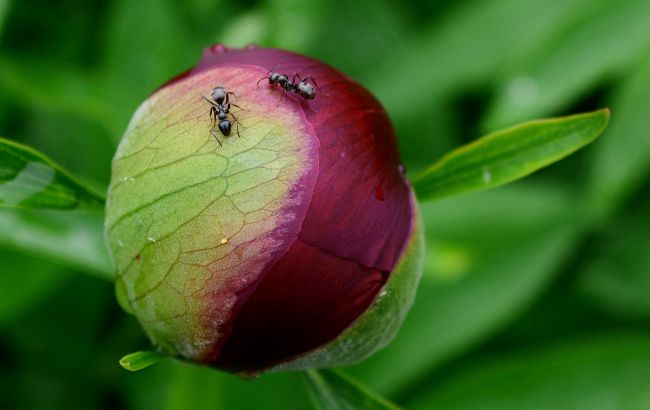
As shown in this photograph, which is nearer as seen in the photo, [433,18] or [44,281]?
[44,281]

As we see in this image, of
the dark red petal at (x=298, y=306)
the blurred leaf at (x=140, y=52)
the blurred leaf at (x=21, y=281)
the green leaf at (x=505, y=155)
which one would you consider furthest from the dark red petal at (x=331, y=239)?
the blurred leaf at (x=21, y=281)

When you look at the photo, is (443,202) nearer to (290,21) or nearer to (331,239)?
(290,21)

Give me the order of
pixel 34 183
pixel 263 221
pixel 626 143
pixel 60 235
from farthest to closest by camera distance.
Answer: pixel 626 143, pixel 60 235, pixel 34 183, pixel 263 221

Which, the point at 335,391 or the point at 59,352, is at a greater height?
the point at 335,391

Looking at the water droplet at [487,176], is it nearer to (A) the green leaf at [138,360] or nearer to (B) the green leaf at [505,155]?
(B) the green leaf at [505,155]

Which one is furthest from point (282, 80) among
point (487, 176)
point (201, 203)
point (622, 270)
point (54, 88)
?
point (622, 270)

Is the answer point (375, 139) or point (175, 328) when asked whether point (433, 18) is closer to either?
point (375, 139)

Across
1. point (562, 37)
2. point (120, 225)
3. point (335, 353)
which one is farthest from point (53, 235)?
point (562, 37)
